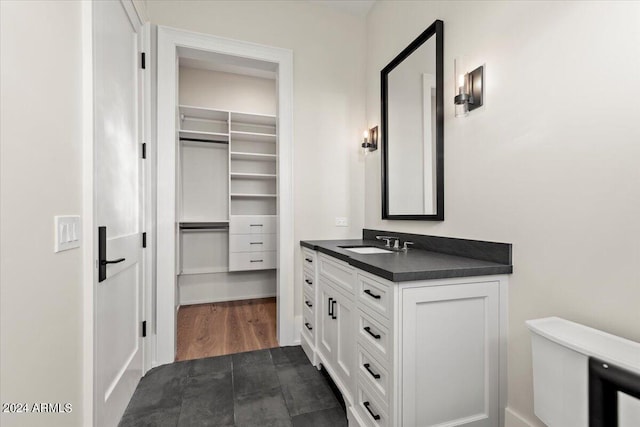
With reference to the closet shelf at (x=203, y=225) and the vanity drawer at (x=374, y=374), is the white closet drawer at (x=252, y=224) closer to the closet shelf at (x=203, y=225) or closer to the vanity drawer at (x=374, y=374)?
the closet shelf at (x=203, y=225)

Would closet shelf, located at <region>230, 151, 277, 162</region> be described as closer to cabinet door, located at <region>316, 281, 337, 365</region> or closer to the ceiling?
the ceiling

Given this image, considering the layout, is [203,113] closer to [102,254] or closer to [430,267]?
[102,254]

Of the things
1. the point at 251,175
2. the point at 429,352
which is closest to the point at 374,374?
the point at 429,352

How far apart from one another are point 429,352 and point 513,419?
0.59m

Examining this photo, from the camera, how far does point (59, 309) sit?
3.36 feet

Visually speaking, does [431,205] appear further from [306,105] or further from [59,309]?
[59,309]

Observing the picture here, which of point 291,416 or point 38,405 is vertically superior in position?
point 38,405

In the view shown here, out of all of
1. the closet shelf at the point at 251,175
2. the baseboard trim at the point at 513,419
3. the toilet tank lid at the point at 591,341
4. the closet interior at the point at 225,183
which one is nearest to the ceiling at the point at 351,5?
the closet interior at the point at 225,183

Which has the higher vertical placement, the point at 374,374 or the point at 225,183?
the point at 225,183

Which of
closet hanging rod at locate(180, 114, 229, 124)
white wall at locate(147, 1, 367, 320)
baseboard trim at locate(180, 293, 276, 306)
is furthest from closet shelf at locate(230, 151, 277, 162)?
baseboard trim at locate(180, 293, 276, 306)

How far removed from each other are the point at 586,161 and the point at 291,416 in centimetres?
188

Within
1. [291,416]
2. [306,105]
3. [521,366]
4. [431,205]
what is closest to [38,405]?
[291,416]

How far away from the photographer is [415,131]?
2.10 m

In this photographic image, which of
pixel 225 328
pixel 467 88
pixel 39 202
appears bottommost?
pixel 225 328
